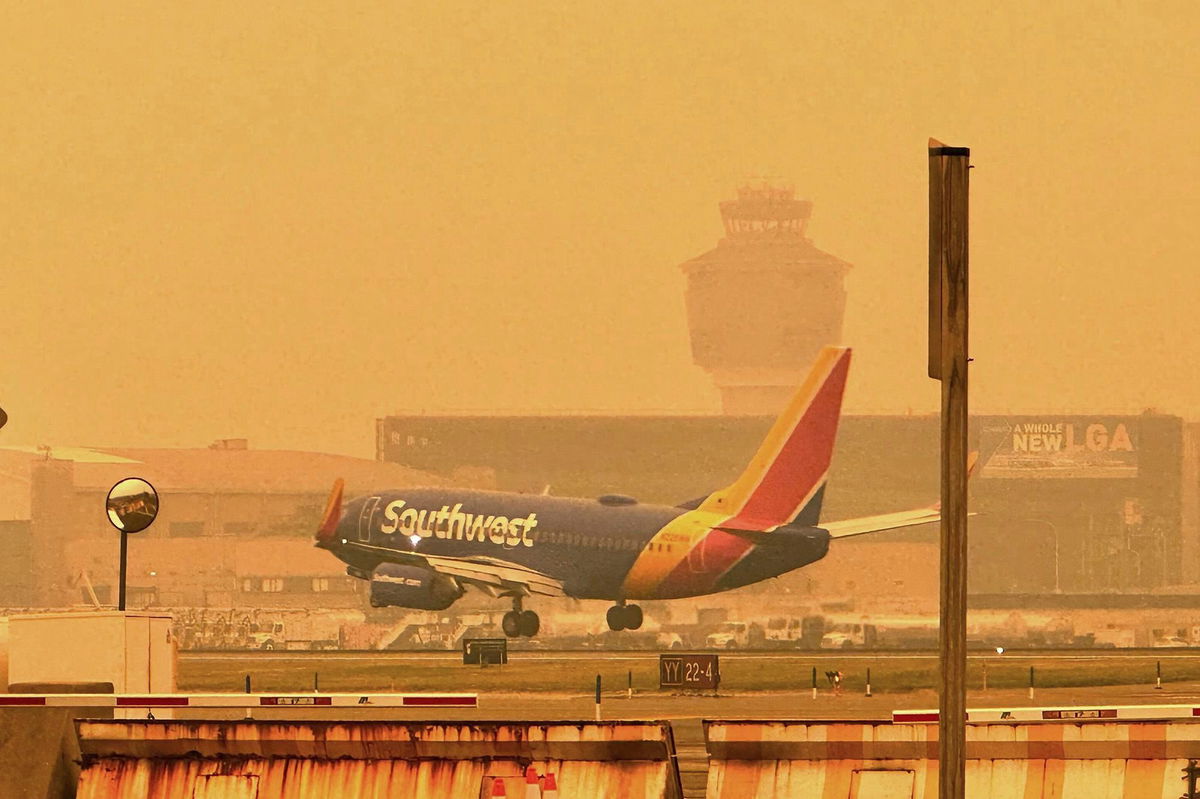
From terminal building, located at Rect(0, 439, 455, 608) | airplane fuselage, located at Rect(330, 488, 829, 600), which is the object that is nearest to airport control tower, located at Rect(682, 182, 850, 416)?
terminal building, located at Rect(0, 439, 455, 608)

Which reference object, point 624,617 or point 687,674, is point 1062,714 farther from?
point 624,617

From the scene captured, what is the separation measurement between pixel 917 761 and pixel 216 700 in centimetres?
591

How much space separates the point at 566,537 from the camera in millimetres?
92500

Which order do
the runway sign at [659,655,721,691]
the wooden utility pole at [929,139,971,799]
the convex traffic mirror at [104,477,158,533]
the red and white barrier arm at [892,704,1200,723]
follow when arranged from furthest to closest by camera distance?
the runway sign at [659,655,721,691]
the convex traffic mirror at [104,477,158,533]
the red and white barrier arm at [892,704,1200,723]
the wooden utility pole at [929,139,971,799]

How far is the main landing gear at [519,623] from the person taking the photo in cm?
9875

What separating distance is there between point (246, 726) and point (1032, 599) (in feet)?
356

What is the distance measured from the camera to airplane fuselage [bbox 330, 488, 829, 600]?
9125cm

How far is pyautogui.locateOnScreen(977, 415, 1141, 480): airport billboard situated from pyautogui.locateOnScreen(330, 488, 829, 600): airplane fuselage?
42.2 meters

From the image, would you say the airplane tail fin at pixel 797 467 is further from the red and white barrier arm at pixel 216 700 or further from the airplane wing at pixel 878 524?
the red and white barrier arm at pixel 216 700

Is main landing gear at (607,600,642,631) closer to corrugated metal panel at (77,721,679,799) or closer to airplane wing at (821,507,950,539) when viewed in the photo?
airplane wing at (821,507,950,539)

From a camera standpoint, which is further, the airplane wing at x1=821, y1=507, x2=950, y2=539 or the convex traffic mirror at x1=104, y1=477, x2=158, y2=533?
the airplane wing at x1=821, y1=507, x2=950, y2=539

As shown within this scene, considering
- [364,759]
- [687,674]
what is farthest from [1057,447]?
[364,759]

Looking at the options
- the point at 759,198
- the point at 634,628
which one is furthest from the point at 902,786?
the point at 759,198

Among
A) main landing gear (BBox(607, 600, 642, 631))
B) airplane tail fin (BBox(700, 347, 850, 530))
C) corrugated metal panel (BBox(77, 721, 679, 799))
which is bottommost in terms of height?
corrugated metal panel (BBox(77, 721, 679, 799))
